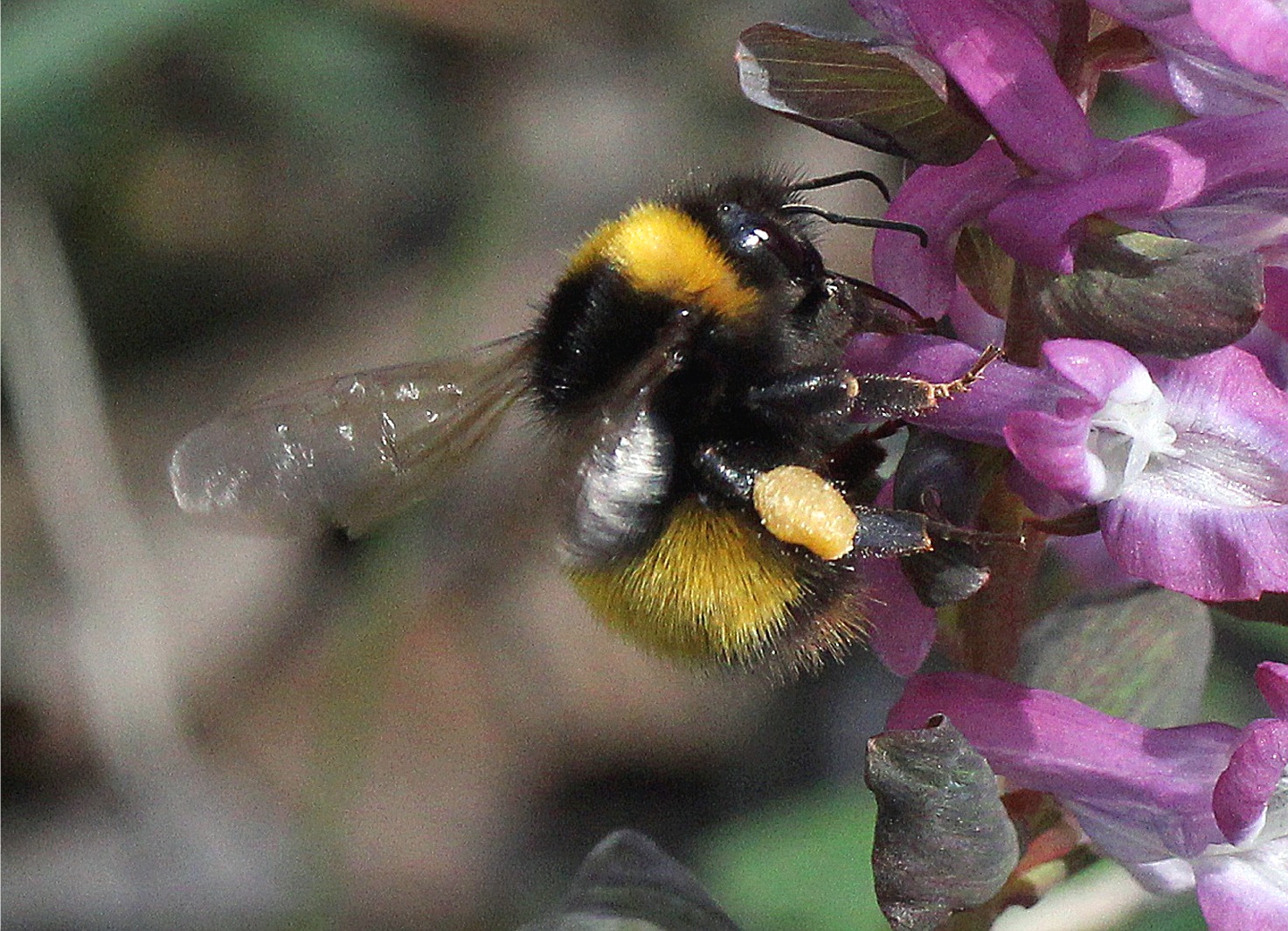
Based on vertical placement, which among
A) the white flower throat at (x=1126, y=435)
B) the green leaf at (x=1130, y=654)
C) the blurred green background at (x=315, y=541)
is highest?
the white flower throat at (x=1126, y=435)

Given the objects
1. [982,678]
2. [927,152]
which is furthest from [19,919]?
[927,152]

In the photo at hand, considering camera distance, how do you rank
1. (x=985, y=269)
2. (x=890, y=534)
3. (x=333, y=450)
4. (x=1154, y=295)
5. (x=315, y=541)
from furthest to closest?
(x=315, y=541), (x=333, y=450), (x=985, y=269), (x=890, y=534), (x=1154, y=295)

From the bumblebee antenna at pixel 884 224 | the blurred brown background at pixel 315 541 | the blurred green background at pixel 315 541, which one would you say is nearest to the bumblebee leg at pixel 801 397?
the bumblebee antenna at pixel 884 224

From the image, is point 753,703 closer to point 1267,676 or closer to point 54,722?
point 54,722

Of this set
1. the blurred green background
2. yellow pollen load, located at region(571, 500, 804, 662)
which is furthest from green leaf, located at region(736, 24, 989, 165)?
the blurred green background

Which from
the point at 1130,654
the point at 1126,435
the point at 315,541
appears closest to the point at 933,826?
the point at 1126,435

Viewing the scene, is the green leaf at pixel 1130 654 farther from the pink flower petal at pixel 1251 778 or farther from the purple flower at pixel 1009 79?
the purple flower at pixel 1009 79

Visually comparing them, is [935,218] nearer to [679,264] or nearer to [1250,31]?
[679,264]

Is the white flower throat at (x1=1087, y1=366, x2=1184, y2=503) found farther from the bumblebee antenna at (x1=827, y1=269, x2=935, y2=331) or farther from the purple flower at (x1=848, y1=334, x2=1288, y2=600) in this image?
the bumblebee antenna at (x1=827, y1=269, x2=935, y2=331)
